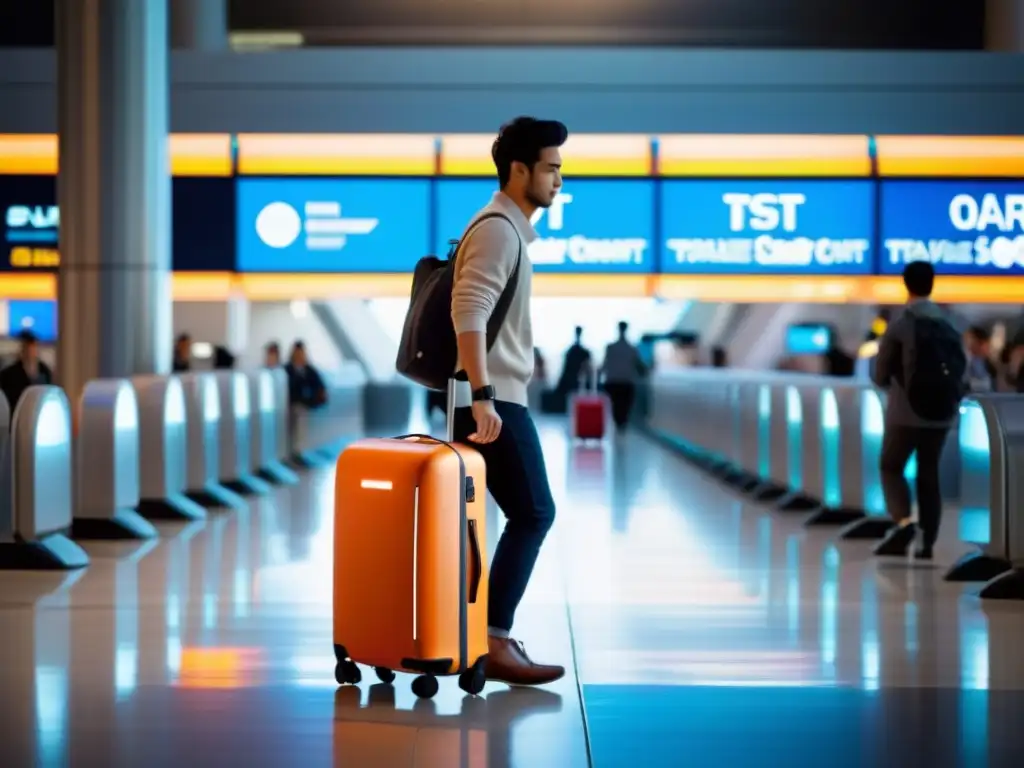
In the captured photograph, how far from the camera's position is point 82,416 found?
10766mm

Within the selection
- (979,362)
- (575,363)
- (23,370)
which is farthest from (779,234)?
(575,363)

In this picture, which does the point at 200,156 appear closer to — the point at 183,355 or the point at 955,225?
the point at 183,355

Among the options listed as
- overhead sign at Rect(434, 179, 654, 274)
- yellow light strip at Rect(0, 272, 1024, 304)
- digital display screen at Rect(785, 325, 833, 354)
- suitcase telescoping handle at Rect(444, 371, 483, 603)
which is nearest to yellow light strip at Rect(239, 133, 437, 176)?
overhead sign at Rect(434, 179, 654, 274)

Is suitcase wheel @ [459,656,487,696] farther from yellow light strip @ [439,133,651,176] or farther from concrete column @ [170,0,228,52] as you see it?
concrete column @ [170,0,228,52]

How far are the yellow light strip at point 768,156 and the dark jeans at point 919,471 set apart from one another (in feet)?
25.6

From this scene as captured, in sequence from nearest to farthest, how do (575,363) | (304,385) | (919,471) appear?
(919,471) < (304,385) < (575,363)

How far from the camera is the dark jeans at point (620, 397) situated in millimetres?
25703

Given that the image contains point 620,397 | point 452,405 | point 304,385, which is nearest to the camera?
point 452,405

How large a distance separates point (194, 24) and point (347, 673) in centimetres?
1579

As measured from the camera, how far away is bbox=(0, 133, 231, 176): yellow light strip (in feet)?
56.3

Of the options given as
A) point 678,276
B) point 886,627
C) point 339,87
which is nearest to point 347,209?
point 339,87

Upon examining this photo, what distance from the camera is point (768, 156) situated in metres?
17.5

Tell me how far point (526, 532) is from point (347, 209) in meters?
11.9

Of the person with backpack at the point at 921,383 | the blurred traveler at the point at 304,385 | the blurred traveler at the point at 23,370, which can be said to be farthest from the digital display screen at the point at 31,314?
the person with backpack at the point at 921,383
